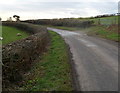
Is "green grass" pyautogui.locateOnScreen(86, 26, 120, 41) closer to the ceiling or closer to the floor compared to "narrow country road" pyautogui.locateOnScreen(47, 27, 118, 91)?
closer to the floor

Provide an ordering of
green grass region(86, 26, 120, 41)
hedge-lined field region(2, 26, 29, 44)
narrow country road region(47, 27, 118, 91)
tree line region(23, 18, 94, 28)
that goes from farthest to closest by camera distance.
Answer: tree line region(23, 18, 94, 28), hedge-lined field region(2, 26, 29, 44), green grass region(86, 26, 120, 41), narrow country road region(47, 27, 118, 91)

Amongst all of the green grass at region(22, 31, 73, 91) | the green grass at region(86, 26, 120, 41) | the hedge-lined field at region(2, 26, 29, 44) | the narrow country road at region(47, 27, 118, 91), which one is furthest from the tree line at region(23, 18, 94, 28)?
the green grass at region(22, 31, 73, 91)

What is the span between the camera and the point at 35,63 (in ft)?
53.5

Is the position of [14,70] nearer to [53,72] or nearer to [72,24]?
[53,72]

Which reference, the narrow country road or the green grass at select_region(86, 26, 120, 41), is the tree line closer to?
the green grass at select_region(86, 26, 120, 41)

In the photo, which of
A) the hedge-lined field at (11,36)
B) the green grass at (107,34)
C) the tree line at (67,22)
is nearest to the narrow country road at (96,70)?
the green grass at (107,34)

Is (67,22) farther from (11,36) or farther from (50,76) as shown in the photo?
(50,76)

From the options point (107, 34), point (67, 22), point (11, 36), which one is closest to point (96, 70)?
point (107, 34)

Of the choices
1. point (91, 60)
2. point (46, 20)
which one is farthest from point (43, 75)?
point (46, 20)

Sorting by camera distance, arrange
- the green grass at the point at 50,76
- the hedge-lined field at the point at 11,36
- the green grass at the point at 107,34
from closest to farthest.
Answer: the green grass at the point at 50,76 → the green grass at the point at 107,34 → the hedge-lined field at the point at 11,36

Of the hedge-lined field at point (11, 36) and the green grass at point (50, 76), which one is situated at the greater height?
the green grass at point (50, 76)

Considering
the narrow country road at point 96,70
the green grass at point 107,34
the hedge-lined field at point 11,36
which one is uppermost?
the narrow country road at point 96,70

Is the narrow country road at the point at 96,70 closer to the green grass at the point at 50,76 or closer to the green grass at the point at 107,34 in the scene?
the green grass at the point at 50,76

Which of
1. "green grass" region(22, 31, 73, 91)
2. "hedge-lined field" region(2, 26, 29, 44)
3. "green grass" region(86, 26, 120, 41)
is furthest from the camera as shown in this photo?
"hedge-lined field" region(2, 26, 29, 44)
